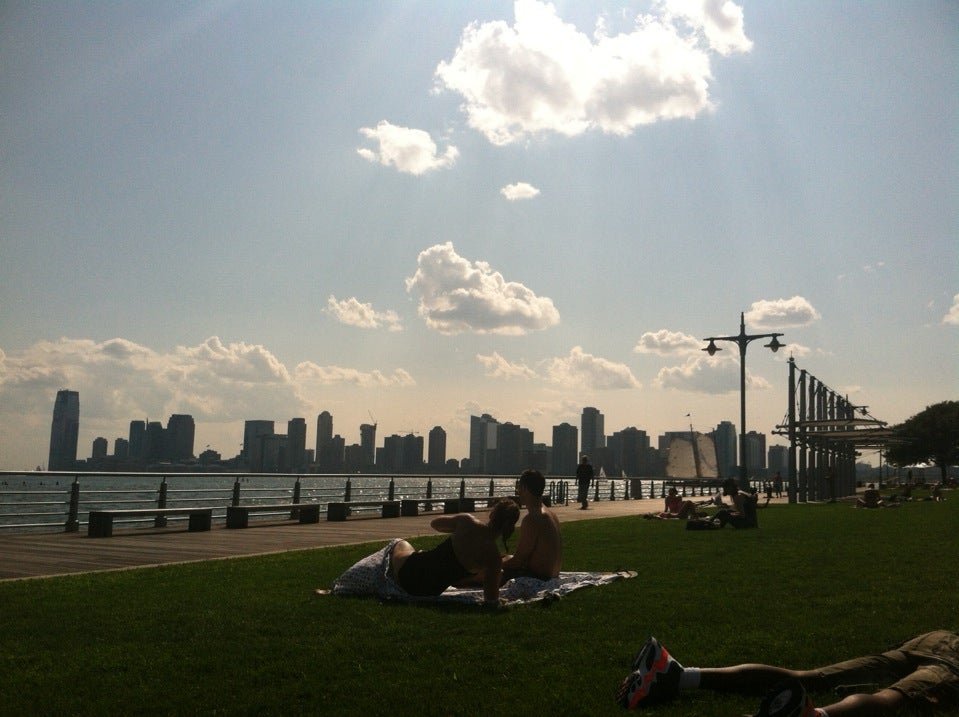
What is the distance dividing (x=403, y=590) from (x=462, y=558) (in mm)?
656

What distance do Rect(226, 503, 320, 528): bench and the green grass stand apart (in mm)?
7976

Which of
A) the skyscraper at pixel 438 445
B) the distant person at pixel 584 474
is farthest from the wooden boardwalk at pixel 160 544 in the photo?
the skyscraper at pixel 438 445

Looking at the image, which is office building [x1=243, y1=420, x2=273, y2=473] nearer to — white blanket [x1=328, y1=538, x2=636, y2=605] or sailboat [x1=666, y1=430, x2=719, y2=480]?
sailboat [x1=666, y1=430, x2=719, y2=480]

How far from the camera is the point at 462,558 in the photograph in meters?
7.25

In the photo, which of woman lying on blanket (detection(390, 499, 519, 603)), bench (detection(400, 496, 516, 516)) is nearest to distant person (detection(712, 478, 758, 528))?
bench (detection(400, 496, 516, 516))

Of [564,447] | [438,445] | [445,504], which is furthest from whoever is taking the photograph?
[564,447]

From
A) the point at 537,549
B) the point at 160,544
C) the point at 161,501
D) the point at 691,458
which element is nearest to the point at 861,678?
the point at 537,549

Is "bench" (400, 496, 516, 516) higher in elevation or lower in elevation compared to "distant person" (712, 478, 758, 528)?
lower

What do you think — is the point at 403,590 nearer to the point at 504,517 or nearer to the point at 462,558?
the point at 462,558

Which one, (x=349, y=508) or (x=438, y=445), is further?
(x=438, y=445)

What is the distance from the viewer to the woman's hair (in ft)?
23.4

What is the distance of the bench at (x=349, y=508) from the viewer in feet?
70.8

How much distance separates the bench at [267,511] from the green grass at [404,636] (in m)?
7.98

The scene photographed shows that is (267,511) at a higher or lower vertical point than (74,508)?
lower
